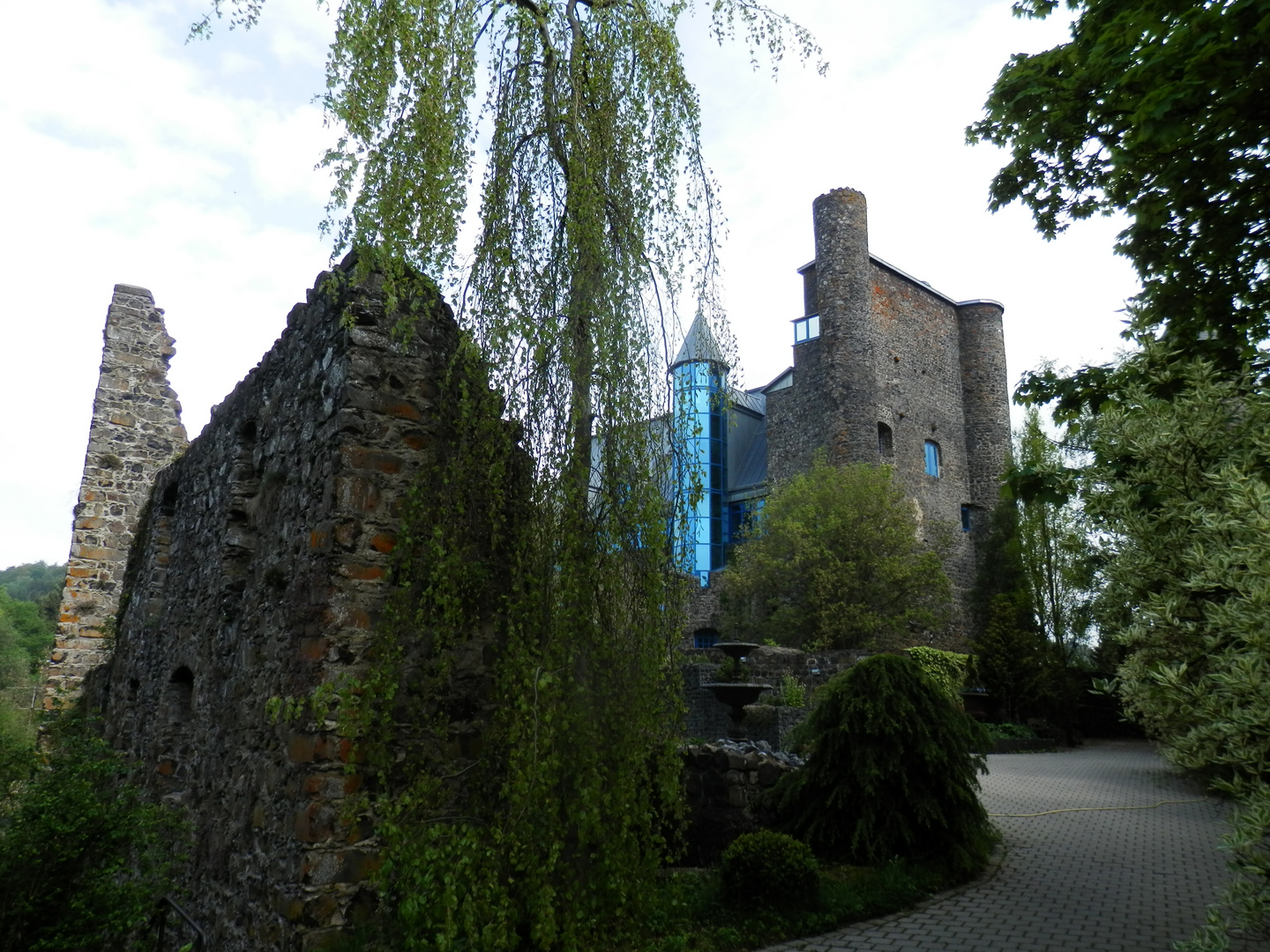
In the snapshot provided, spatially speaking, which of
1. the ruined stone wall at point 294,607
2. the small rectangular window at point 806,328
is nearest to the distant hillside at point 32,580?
the small rectangular window at point 806,328

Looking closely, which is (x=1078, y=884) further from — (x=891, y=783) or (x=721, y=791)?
(x=721, y=791)

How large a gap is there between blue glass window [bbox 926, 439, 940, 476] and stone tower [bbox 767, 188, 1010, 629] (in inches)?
2.2

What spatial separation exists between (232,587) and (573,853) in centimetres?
318

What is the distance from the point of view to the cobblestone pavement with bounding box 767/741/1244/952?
5129 mm

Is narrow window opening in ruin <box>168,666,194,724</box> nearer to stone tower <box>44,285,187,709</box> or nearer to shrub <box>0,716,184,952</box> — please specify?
shrub <box>0,716,184,952</box>

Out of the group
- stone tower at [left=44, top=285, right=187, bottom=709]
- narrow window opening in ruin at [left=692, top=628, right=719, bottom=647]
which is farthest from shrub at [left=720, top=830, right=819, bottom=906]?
narrow window opening in ruin at [left=692, top=628, right=719, bottom=647]

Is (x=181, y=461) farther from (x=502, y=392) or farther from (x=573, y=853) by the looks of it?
(x=573, y=853)

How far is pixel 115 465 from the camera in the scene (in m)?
12.0

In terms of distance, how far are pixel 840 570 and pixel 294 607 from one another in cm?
1859

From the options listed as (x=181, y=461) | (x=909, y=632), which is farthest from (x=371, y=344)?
(x=909, y=632)

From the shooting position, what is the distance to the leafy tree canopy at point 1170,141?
4.40 metres

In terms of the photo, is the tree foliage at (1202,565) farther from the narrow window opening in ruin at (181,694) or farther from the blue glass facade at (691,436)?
the narrow window opening in ruin at (181,694)

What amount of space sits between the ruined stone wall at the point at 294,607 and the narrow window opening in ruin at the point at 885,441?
21965mm

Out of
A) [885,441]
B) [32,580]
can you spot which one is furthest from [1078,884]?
[32,580]
